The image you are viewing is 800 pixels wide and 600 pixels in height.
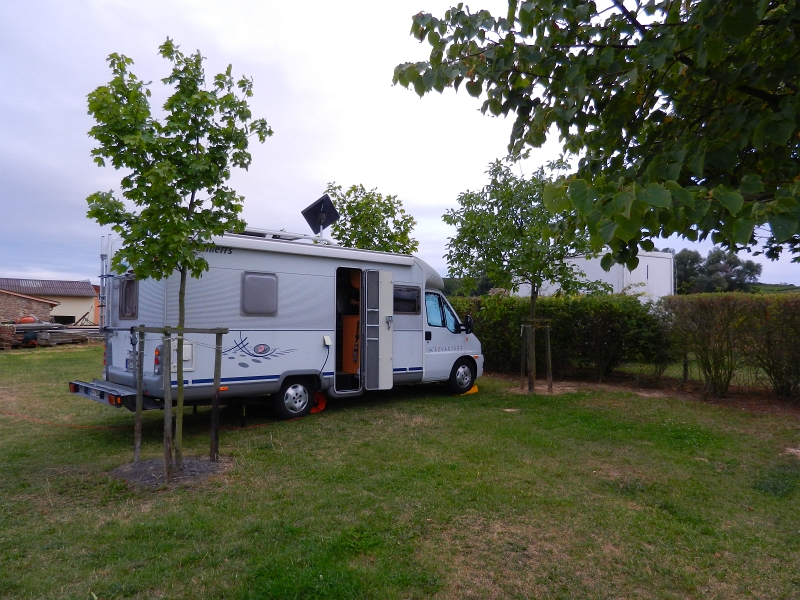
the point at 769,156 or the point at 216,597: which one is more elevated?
the point at 769,156

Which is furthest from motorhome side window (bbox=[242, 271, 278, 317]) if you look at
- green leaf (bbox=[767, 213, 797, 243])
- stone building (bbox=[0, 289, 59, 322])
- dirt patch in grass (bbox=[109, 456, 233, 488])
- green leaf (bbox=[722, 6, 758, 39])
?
stone building (bbox=[0, 289, 59, 322])

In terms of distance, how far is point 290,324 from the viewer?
8.38 metres

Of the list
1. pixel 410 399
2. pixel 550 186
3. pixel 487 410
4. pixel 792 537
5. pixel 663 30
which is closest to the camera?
pixel 550 186

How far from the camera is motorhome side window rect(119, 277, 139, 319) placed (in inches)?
305

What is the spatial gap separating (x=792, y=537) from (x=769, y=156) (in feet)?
9.32

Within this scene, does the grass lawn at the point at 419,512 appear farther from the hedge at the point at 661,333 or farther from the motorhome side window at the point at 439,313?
the motorhome side window at the point at 439,313

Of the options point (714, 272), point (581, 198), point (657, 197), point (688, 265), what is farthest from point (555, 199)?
point (688, 265)

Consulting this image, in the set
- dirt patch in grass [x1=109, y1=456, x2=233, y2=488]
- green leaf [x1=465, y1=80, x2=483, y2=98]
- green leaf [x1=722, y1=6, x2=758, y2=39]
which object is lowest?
dirt patch in grass [x1=109, y1=456, x2=233, y2=488]

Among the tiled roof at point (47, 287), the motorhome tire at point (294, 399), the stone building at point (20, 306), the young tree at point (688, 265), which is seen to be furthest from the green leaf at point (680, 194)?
the tiled roof at point (47, 287)

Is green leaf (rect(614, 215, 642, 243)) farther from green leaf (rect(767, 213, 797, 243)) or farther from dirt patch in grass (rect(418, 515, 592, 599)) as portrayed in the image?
dirt patch in grass (rect(418, 515, 592, 599))

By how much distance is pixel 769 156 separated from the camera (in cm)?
328

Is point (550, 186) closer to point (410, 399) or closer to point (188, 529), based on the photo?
point (188, 529)

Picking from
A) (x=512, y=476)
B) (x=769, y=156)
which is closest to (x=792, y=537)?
(x=512, y=476)

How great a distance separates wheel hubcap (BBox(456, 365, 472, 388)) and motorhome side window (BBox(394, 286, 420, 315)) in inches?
64.2
